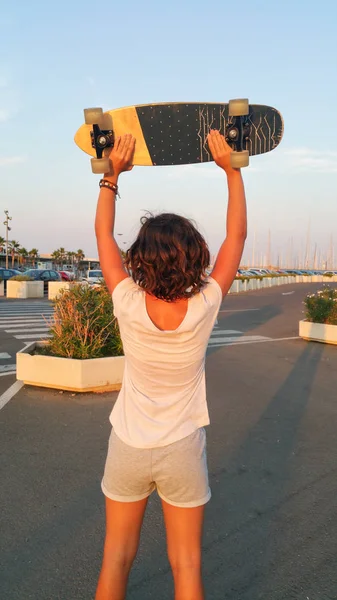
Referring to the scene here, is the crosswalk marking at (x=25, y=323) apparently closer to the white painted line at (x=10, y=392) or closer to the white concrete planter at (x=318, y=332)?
the white painted line at (x=10, y=392)

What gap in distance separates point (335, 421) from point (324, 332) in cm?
636

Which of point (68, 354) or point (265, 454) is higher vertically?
point (68, 354)

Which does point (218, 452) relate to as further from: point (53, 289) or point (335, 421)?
point (53, 289)

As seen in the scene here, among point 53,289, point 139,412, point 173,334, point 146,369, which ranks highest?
point 173,334

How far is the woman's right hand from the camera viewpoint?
7.14 ft

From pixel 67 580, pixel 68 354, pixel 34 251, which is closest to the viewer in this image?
pixel 67 580

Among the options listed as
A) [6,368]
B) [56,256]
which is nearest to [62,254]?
[56,256]

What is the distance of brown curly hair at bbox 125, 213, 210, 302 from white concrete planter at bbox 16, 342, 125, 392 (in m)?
5.06

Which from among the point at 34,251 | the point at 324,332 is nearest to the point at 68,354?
the point at 324,332

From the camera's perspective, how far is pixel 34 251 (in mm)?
95500

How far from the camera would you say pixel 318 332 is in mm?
12203

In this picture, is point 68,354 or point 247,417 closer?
point 247,417

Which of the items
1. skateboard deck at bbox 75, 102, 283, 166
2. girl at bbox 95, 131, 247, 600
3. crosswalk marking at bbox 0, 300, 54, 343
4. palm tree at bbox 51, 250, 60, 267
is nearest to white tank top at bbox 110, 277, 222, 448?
girl at bbox 95, 131, 247, 600

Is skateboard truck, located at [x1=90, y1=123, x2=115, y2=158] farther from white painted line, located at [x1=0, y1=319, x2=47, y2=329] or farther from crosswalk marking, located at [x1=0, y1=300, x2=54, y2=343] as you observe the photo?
white painted line, located at [x1=0, y1=319, x2=47, y2=329]
